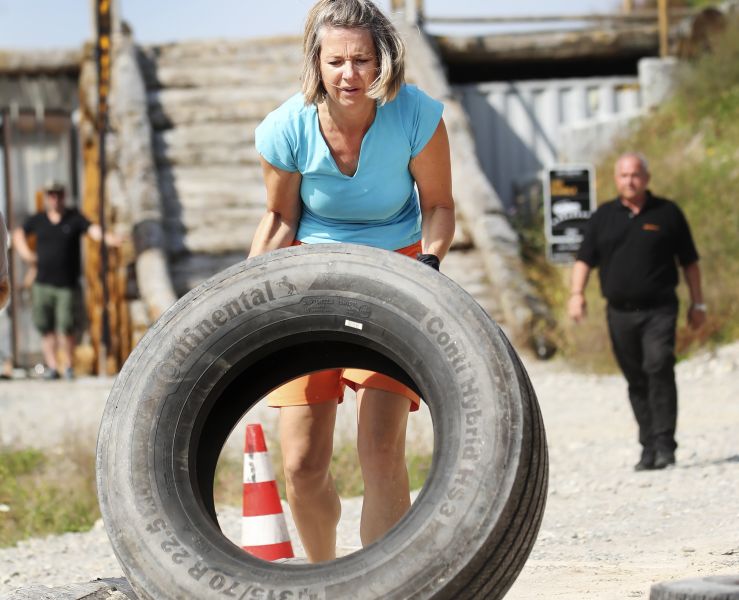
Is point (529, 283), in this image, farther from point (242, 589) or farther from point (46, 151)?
point (242, 589)

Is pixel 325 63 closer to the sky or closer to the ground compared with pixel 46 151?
closer to the ground

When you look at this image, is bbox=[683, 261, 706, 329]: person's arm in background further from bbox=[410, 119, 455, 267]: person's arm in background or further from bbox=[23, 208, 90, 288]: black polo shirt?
bbox=[23, 208, 90, 288]: black polo shirt

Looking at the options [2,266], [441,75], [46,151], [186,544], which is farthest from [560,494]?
[46,151]

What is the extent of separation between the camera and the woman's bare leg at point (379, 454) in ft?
13.0

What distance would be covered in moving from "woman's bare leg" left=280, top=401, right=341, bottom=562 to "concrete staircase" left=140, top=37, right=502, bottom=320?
8.30m

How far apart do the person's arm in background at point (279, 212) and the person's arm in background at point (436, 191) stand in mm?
354

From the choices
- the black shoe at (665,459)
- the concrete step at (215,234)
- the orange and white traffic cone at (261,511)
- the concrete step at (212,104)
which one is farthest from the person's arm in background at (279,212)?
the concrete step at (212,104)

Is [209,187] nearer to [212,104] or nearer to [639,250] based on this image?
[212,104]

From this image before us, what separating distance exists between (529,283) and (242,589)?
32.7ft

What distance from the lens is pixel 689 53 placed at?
56.5ft

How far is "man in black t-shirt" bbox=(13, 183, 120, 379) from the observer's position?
13297 millimetres

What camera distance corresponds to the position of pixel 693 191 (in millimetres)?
13492

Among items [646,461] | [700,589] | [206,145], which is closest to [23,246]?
[206,145]

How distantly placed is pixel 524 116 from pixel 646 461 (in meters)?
10.1
